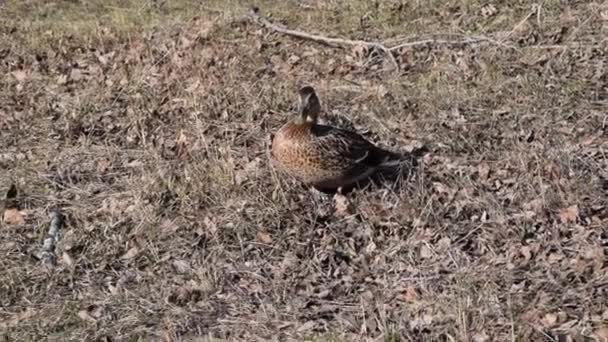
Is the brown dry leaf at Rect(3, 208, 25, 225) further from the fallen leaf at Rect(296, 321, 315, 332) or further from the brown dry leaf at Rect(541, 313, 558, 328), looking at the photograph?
the brown dry leaf at Rect(541, 313, 558, 328)

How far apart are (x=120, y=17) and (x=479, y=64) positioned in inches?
168

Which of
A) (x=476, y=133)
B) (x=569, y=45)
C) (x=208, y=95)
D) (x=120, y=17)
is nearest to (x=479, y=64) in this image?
(x=569, y=45)

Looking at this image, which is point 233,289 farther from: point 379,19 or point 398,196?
point 379,19

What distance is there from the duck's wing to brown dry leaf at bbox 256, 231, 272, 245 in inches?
26.2

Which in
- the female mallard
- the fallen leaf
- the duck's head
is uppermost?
the duck's head

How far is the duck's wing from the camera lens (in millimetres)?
6996

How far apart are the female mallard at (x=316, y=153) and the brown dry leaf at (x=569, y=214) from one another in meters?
1.36

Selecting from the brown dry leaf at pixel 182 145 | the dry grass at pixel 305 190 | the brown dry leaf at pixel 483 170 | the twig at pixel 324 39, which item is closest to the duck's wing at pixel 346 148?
the dry grass at pixel 305 190

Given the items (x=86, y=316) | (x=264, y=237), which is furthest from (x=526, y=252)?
(x=86, y=316)

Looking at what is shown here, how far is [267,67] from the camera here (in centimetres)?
991

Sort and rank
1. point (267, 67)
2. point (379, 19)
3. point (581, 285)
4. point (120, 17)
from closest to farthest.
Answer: point (581, 285) → point (267, 67) → point (379, 19) → point (120, 17)

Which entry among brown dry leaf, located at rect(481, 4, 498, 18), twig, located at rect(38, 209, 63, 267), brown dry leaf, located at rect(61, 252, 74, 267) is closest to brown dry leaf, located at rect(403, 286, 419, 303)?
brown dry leaf, located at rect(61, 252, 74, 267)

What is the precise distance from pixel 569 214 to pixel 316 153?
65.8 inches

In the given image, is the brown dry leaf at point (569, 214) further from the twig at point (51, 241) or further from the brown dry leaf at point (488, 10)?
the brown dry leaf at point (488, 10)
